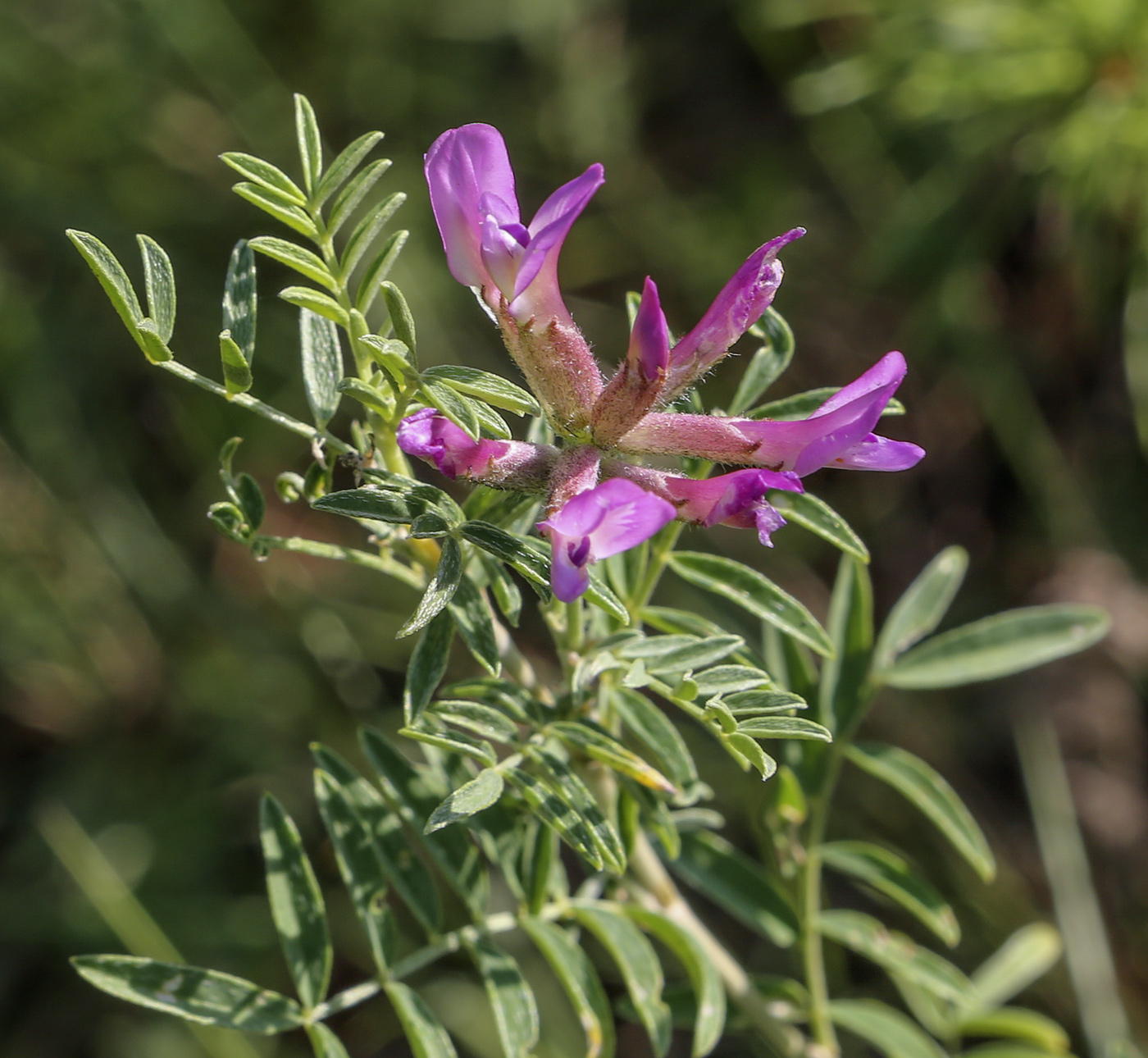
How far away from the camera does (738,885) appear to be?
2164mm

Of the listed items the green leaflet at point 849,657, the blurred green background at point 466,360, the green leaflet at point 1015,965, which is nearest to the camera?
the green leaflet at point 849,657

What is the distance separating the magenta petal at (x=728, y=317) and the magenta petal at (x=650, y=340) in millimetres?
119

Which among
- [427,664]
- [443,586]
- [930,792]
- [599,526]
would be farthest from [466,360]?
[599,526]

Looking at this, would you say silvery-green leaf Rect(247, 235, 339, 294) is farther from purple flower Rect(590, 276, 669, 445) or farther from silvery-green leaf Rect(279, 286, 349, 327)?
purple flower Rect(590, 276, 669, 445)

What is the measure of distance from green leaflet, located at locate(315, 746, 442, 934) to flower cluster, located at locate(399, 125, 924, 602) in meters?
0.63

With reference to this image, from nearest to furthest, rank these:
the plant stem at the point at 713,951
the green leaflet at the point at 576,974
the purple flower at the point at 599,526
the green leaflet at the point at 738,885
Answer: the purple flower at the point at 599,526 < the green leaflet at the point at 576,974 < the plant stem at the point at 713,951 < the green leaflet at the point at 738,885

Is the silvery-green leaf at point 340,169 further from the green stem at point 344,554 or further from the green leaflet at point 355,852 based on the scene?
the green leaflet at point 355,852

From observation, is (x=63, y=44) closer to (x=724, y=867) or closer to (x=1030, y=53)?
(x=1030, y=53)

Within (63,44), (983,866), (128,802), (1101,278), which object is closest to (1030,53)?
(1101,278)

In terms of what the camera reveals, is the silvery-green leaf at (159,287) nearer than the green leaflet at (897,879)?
Yes

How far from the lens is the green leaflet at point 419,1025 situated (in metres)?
1.62

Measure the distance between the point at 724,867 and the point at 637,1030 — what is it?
6.71ft

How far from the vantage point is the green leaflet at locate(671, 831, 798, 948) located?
2.15 meters

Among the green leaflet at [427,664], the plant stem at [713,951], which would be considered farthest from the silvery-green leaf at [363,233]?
the plant stem at [713,951]
